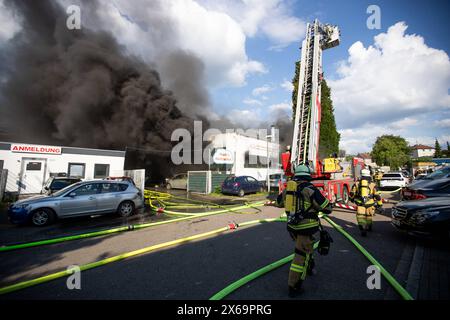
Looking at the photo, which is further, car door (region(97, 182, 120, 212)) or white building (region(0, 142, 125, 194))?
white building (region(0, 142, 125, 194))

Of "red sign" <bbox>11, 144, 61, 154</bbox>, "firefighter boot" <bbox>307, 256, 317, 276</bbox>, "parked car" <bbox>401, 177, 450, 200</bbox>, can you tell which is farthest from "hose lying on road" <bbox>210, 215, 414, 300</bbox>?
"red sign" <bbox>11, 144, 61, 154</bbox>

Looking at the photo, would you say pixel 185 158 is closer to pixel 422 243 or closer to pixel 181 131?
pixel 181 131

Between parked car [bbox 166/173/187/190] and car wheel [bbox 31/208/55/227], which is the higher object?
parked car [bbox 166/173/187/190]

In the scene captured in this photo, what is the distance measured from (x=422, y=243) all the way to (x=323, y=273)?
3.11 m

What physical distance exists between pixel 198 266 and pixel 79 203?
546 centimetres

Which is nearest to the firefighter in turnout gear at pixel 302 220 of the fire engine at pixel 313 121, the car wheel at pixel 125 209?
the fire engine at pixel 313 121

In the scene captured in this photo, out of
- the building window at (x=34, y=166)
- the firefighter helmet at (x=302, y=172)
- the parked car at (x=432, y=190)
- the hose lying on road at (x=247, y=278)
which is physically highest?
the building window at (x=34, y=166)

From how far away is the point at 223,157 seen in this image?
20.7 meters

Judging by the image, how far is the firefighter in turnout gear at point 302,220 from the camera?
110 inches

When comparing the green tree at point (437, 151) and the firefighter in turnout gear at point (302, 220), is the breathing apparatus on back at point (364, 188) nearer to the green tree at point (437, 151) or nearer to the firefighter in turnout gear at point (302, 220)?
the firefighter in turnout gear at point (302, 220)

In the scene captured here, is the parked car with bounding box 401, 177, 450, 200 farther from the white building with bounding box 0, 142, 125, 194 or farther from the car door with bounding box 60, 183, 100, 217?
the white building with bounding box 0, 142, 125, 194

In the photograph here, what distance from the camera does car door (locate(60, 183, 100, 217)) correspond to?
7012 mm

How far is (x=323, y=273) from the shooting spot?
3418mm

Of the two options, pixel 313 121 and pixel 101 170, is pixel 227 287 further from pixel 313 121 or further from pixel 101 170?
A: pixel 101 170
